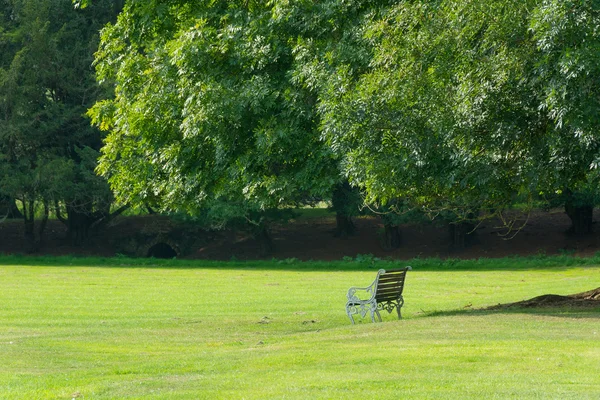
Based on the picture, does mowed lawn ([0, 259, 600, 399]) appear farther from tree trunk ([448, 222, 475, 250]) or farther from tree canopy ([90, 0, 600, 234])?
tree trunk ([448, 222, 475, 250])

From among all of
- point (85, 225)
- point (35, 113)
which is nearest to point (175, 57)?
point (35, 113)

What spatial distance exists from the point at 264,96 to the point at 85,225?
3738 centimetres

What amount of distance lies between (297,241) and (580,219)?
55.1 ft

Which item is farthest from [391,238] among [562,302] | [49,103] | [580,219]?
[562,302]

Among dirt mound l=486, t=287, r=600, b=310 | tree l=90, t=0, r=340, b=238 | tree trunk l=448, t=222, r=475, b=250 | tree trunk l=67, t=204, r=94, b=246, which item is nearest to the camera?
tree l=90, t=0, r=340, b=238

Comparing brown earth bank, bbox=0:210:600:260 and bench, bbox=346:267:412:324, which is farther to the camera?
brown earth bank, bbox=0:210:600:260

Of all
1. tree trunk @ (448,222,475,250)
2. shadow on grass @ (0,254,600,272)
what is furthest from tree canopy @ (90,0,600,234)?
tree trunk @ (448,222,475,250)

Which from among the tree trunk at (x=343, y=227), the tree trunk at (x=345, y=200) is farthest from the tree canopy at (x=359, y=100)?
the tree trunk at (x=343, y=227)

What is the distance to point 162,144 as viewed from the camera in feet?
63.1

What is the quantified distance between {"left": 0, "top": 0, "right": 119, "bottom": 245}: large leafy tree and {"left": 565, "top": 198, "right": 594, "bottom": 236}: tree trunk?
2543cm

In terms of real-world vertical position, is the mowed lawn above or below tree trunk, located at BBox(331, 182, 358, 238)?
below

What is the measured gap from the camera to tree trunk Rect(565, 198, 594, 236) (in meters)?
48.3

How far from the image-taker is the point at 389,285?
54.9ft

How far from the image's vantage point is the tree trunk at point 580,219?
48281 millimetres
